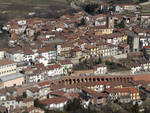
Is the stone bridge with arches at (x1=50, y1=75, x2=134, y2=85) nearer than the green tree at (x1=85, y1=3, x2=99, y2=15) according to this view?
Yes

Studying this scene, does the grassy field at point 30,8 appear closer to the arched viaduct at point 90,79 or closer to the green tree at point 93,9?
the green tree at point 93,9

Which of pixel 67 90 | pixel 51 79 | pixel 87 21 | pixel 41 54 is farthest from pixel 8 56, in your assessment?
pixel 87 21

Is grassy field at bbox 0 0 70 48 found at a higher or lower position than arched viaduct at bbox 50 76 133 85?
higher

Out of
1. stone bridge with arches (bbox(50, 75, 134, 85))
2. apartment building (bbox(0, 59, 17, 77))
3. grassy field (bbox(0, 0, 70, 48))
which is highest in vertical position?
apartment building (bbox(0, 59, 17, 77))

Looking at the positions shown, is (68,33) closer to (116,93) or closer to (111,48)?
(111,48)

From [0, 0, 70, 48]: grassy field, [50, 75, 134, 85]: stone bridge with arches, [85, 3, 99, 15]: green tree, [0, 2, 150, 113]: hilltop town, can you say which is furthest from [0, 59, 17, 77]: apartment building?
[85, 3, 99, 15]: green tree

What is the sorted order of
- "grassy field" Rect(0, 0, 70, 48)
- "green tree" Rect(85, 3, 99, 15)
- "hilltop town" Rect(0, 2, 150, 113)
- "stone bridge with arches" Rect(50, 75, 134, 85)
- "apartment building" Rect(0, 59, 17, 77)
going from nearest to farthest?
"hilltop town" Rect(0, 2, 150, 113), "apartment building" Rect(0, 59, 17, 77), "stone bridge with arches" Rect(50, 75, 134, 85), "grassy field" Rect(0, 0, 70, 48), "green tree" Rect(85, 3, 99, 15)

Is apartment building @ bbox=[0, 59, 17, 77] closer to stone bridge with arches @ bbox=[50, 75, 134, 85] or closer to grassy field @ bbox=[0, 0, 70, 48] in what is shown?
stone bridge with arches @ bbox=[50, 75, 134, 85]

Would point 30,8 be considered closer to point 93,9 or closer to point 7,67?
point 93,9
